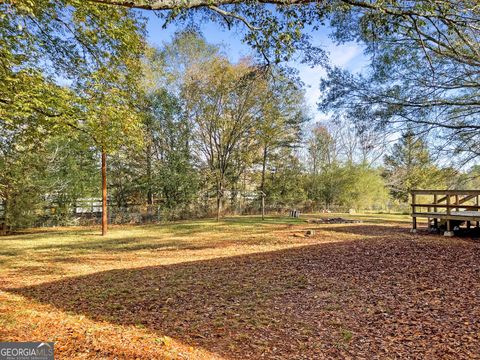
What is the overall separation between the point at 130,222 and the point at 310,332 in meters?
17.0

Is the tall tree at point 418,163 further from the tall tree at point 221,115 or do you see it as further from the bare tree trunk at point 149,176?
the bare tree trunk at point 149,176

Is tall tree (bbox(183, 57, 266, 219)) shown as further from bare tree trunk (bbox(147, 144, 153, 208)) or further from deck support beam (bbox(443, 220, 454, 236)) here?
deck support beam (bbox(443, 220, 454, 236))

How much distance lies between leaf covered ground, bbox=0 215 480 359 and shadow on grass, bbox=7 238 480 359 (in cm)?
2

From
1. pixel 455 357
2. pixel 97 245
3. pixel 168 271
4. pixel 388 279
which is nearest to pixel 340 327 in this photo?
pixel 455 357

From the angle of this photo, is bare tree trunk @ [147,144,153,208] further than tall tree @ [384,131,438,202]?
Yes

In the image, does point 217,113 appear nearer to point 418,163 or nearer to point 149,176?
point 149,176

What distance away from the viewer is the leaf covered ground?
2697mm

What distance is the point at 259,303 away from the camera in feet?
12.8

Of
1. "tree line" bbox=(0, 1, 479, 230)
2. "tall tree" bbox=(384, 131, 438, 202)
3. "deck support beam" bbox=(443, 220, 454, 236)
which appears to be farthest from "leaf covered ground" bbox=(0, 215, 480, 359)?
"tree line" bbox=(0, 1, 479, 230)

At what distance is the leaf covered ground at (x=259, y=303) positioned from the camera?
2697 mm

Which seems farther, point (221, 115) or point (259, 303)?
point (221, 115)

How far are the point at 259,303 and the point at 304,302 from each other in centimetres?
60


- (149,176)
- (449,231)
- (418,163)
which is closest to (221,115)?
(149,176)

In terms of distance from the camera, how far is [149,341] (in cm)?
279
